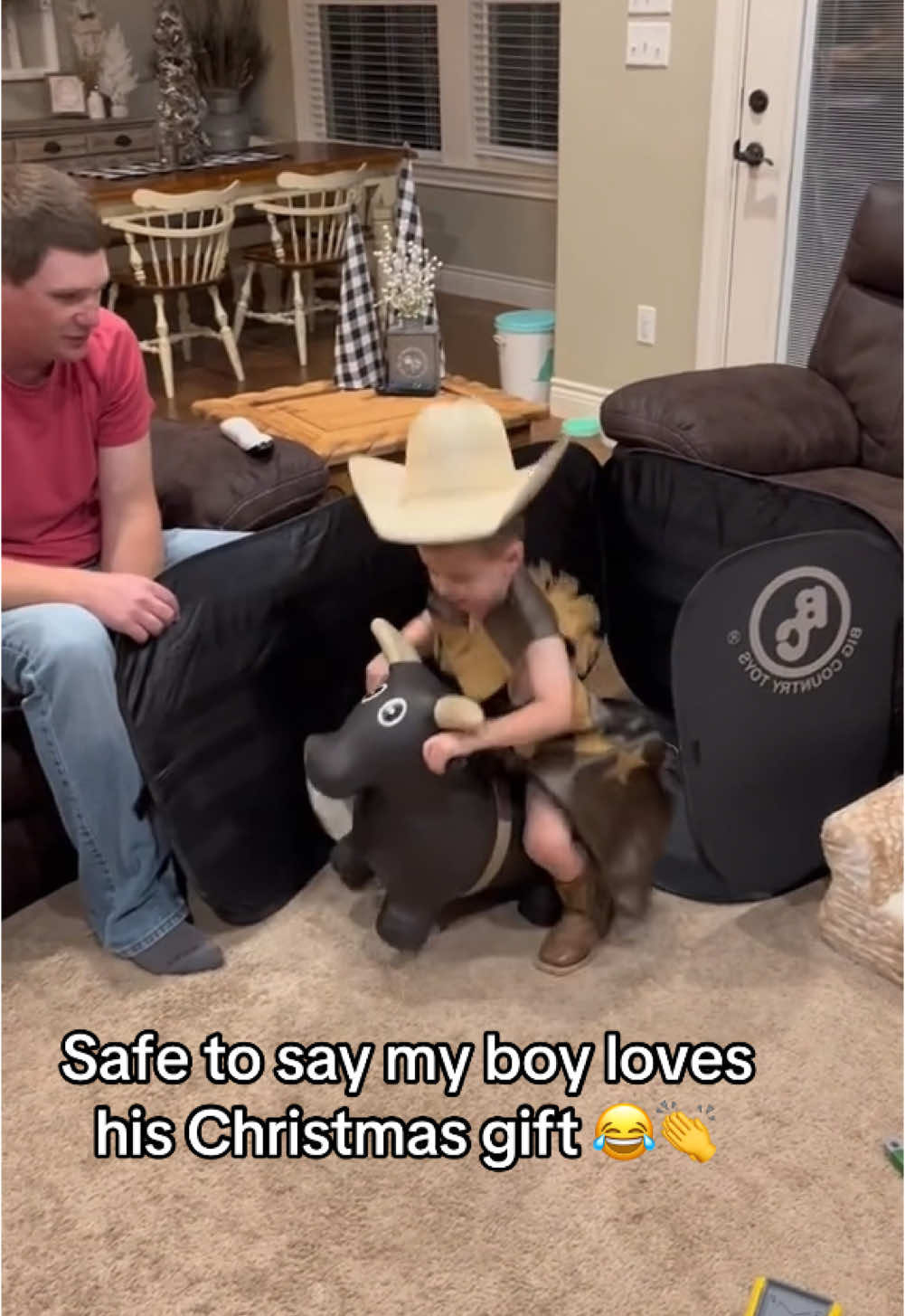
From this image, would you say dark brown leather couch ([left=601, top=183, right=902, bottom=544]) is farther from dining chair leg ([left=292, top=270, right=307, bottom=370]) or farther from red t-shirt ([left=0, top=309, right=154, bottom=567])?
dining chair leg ([left=292, top=270, right=307, bottom=370])

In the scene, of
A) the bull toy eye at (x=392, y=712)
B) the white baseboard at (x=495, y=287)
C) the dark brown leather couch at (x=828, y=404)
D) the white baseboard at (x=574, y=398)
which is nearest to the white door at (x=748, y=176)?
the white baseboard at (x=574, y=398)

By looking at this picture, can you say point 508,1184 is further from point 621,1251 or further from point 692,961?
point 692,961

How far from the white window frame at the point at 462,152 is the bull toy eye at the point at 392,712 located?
173 inches

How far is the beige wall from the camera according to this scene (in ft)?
12.2

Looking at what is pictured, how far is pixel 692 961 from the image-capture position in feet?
6.30

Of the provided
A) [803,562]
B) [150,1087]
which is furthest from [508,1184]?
[803,562]

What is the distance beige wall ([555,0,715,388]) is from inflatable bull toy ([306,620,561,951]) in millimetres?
2430

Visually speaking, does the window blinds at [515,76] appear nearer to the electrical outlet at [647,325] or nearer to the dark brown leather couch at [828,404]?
the electrical outlet at [647,325]

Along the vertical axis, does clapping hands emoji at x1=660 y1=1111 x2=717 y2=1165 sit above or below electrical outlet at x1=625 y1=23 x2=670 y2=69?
below

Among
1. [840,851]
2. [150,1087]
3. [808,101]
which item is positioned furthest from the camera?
[808,101]

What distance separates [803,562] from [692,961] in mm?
617

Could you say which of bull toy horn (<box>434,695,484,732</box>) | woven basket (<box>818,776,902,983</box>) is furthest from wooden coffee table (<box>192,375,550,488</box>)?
woven basket (<box>818,776,902,983</box>)

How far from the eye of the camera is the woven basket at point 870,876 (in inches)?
72.4

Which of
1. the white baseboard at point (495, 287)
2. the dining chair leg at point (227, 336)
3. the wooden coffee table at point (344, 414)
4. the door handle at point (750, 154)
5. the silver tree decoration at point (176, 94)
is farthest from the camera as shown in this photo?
the white baseboard at point (495, 287)
